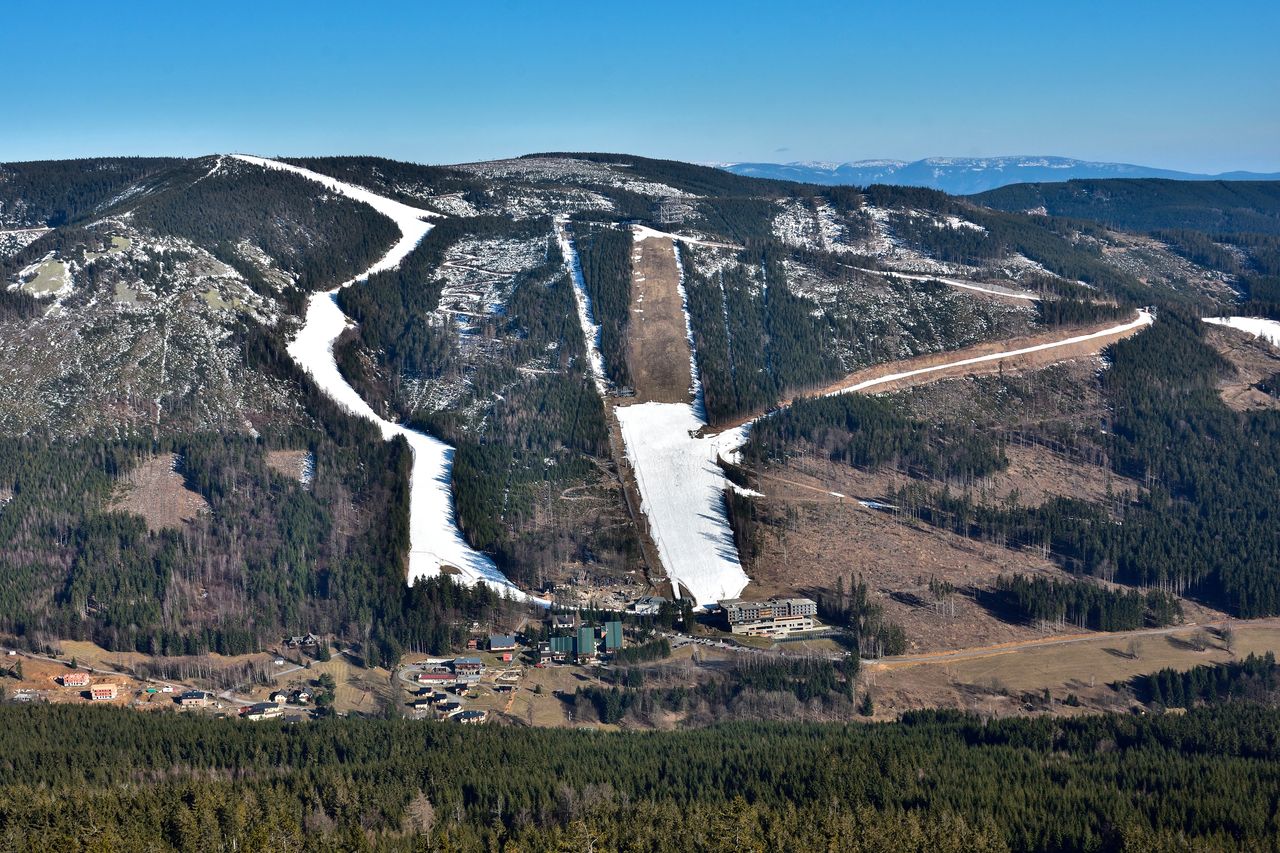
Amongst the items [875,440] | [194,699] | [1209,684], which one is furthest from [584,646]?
[875,440]

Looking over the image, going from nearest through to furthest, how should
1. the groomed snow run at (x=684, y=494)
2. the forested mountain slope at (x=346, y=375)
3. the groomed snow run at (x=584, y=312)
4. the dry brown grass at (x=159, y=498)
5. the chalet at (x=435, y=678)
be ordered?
1. the chalet at (x=435, y=678)
2. the forested mountain slope at (x=346, y=375)
3. the groomed snow run at (x=684, y=494)
4. the dry brown grass at (x=159, y=498)
5. the groomed snow run at (x=584, y=312)

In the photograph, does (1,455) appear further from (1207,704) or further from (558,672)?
(1207,704)

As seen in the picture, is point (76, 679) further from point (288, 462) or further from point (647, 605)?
point (288, 462)

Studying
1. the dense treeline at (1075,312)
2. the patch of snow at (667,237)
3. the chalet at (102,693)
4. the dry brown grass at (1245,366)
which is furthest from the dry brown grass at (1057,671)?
the patch of snow at (667,237)

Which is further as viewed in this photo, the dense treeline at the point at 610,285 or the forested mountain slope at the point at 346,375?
the dense treeline at the point at 610,285

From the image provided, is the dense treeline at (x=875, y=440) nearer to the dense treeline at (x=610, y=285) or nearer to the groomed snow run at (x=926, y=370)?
the groomed snow run at (x=926, y=370)

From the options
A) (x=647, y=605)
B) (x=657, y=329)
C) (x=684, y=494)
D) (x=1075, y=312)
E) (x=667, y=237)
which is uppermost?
(x=667, y=237)
